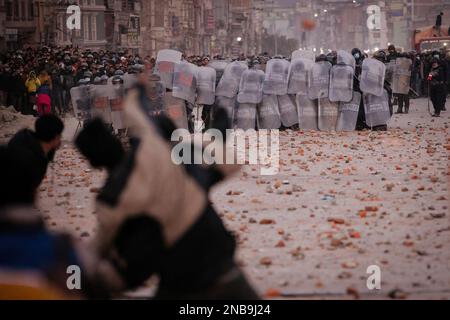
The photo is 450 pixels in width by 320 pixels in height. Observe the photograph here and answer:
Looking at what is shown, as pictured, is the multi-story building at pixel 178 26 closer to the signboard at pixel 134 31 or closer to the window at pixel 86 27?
the signboard at pixel 134 31

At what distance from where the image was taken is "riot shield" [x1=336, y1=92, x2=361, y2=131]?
74.3 feet

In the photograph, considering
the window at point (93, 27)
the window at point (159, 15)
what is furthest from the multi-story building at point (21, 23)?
the window at point (159, 15)

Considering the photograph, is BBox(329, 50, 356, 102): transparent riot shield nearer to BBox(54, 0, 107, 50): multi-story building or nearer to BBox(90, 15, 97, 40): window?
BBox(54, 0, 107, 50): multi-story building

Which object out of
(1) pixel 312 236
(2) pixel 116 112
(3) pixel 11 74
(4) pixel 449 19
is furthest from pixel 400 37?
(1) pixel 312 236

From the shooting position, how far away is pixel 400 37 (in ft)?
426

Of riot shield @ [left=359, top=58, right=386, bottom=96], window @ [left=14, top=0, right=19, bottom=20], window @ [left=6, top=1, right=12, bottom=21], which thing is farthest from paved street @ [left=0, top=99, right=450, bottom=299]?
window @ [left=14, top=0, right=19, bottom=20]

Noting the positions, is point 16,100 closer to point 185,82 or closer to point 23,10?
point 185,82

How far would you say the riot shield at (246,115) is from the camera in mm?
22672

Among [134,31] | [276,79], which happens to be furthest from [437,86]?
[134,31]

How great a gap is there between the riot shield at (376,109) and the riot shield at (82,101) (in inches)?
257

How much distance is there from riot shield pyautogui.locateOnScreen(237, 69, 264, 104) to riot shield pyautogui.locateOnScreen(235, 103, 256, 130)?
0.23m
